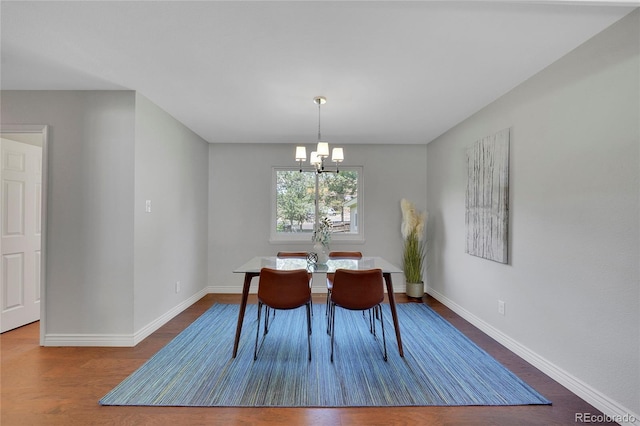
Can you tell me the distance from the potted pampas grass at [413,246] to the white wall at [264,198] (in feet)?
1.02

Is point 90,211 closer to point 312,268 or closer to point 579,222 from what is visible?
point 312,268

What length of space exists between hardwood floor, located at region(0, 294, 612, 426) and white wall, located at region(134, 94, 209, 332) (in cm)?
59

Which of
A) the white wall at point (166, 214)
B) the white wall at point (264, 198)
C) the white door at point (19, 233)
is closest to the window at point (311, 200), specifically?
the white wall at point (264, 198)

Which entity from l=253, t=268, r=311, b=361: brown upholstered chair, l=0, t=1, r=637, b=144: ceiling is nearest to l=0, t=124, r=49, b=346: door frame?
l=0, t=1, r=637, b=144: ceiling

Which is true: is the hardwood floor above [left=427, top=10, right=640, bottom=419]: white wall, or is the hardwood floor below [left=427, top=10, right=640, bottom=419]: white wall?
below

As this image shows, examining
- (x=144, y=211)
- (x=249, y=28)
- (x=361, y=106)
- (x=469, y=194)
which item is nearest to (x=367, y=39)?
(x=249, y=28)

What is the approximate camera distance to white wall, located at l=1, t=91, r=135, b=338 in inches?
105

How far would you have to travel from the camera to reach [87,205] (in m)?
2.68

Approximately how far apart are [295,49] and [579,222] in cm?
229

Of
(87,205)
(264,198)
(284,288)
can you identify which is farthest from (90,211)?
(264,198)

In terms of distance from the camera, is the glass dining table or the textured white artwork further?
the textured white artwork

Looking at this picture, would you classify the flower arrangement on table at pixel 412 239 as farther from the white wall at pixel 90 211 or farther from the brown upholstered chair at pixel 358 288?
the white wall at pixel 90 211

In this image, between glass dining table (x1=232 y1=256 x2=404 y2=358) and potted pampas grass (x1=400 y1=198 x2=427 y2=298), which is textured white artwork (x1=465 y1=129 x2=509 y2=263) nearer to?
potted pampas grass (x1=400 y1=198 x2=427 y2=298)

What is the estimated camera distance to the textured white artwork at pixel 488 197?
269cm
